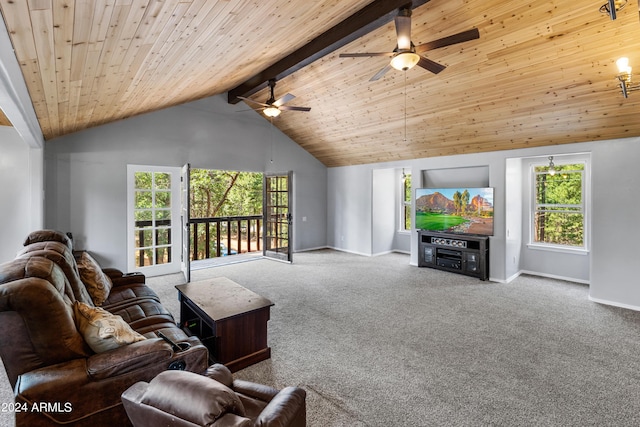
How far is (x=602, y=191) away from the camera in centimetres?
429

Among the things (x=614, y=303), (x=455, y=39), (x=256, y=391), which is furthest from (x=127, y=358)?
(x=614, y=303)

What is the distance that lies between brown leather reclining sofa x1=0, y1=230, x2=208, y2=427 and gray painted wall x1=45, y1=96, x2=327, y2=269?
156 inches

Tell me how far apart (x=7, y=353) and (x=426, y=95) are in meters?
5.16

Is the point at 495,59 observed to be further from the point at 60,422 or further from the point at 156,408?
the point at 60,422

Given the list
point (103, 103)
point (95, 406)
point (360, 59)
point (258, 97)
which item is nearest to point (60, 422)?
point (95, 406)

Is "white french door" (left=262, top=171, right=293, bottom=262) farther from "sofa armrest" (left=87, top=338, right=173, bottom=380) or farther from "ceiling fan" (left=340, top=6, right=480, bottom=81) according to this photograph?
"sofa armrest" (left=87, top=338, right=173, bottom=380)

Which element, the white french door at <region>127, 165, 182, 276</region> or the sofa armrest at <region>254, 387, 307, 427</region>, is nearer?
the sofa armrest at <region>254, 387, 307, 427</region>

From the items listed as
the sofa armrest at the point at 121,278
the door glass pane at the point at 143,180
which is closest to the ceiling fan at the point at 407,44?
the sofa armrest at the point at 121,278

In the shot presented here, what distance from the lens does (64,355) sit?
1548 mm

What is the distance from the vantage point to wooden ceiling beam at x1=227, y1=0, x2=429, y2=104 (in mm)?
3242

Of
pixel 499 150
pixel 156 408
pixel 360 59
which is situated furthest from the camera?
pixel 499 150

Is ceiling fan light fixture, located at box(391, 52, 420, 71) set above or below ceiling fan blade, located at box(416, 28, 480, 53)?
below

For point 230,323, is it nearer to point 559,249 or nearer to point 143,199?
point 143,199

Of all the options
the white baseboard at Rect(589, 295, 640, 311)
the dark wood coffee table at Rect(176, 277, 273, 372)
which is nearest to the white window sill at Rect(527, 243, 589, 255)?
the white baseboard at Rect(589, 295, 640, 311)
